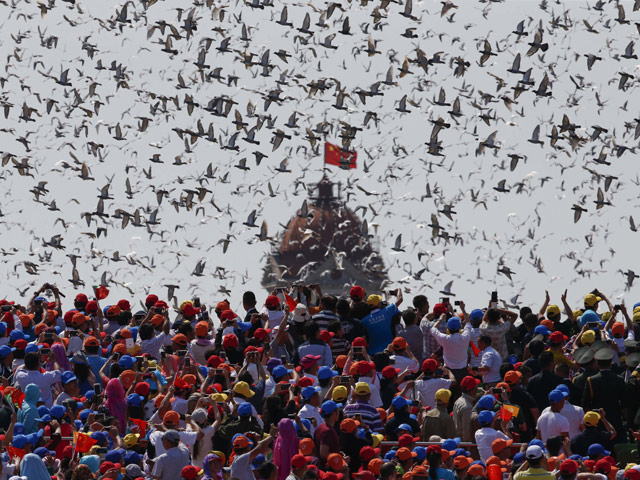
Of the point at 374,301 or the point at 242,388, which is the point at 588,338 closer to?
the point at 374,301

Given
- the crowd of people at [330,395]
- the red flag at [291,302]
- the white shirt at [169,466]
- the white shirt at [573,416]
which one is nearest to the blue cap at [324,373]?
the crowd of people at [330,395]

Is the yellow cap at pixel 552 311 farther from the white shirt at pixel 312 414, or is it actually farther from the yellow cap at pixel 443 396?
the white shirt at pixel 312 414

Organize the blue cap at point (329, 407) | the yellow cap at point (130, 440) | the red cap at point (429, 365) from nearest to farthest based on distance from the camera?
the blue cap at point (329, 407), the yellow cap at point (130, 440), the red cap at point (429, 365)

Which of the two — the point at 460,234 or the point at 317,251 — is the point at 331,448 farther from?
the point at 317,251

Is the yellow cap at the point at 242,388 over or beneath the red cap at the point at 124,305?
beneath

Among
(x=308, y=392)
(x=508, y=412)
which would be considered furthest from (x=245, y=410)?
(x=508, y=412)

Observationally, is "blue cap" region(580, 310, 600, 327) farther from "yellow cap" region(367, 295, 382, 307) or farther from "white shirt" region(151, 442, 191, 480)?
"white shirt" region(151, 442, 191, 480)
